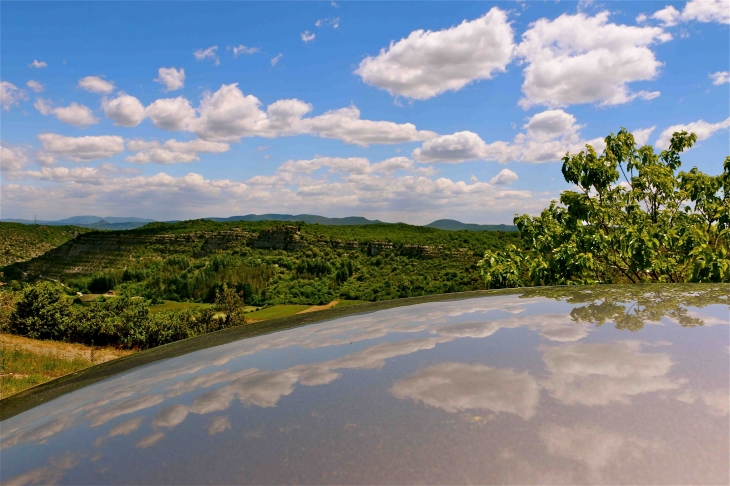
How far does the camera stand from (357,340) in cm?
438

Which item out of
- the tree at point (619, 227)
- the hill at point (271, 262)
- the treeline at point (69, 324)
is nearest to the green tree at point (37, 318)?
the treeline at point (69, 324)

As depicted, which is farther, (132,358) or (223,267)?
(223,267)

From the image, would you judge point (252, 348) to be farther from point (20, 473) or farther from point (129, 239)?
point (129, 239)

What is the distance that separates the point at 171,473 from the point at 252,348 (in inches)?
94.4

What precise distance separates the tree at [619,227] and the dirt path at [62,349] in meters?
27.7

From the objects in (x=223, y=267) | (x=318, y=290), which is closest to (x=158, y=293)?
(x=223, y=267)

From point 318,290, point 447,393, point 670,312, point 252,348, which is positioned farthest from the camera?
point 318,290

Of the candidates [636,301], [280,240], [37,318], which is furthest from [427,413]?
[280,240]

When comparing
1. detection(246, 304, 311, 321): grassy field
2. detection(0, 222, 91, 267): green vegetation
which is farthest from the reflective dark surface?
detection(0, 222, 91, 267): green vegetation

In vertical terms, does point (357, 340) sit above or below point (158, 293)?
above

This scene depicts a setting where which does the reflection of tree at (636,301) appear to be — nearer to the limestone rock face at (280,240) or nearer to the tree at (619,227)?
the tree at (619,227)

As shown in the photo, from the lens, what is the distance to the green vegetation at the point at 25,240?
154 meters

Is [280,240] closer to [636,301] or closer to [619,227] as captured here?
[619,227]

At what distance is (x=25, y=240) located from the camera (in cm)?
16575
